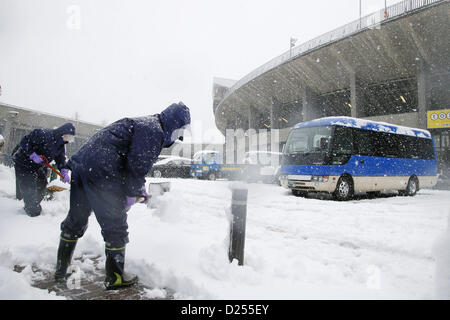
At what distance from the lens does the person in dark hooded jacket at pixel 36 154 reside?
516 cm

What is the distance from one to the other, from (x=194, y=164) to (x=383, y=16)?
16652mm

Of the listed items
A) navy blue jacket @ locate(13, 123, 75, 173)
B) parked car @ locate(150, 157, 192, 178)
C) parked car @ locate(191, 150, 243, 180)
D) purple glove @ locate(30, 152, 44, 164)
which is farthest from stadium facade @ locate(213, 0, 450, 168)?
purple glove @ locate(30, 152, 44, 164)

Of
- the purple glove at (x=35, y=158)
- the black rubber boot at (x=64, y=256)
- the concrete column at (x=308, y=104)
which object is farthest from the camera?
the concrete column at (x=308, y=104)

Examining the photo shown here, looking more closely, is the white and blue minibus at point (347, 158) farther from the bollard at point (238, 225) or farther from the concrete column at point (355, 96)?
the concrete column at point (355, 96)

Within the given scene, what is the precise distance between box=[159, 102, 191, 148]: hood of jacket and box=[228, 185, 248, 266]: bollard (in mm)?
943

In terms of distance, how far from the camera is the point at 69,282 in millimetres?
2852

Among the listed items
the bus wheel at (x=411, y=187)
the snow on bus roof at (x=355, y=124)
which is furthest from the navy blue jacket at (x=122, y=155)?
the bus wheel at (x=411, y=187)

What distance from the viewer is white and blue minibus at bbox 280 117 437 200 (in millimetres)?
9891

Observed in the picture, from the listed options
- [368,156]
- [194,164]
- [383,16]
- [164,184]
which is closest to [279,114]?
[383,16]

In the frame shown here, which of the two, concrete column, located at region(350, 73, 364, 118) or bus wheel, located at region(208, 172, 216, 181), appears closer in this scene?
bus wheel, located at region(208, 172, 216, 181)

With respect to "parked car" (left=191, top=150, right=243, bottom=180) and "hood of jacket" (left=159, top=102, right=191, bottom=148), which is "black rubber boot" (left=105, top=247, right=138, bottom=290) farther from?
"parked car" (left=191, top=150, right=243, bottom=180)

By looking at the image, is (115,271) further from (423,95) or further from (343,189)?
(423,95)

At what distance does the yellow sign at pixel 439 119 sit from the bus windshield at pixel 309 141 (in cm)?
1610

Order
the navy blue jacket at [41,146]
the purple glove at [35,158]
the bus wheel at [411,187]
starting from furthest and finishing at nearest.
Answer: the bus wheel at [411,187], the navy blue jacket at [41,146], the purple glove at [35,158]
